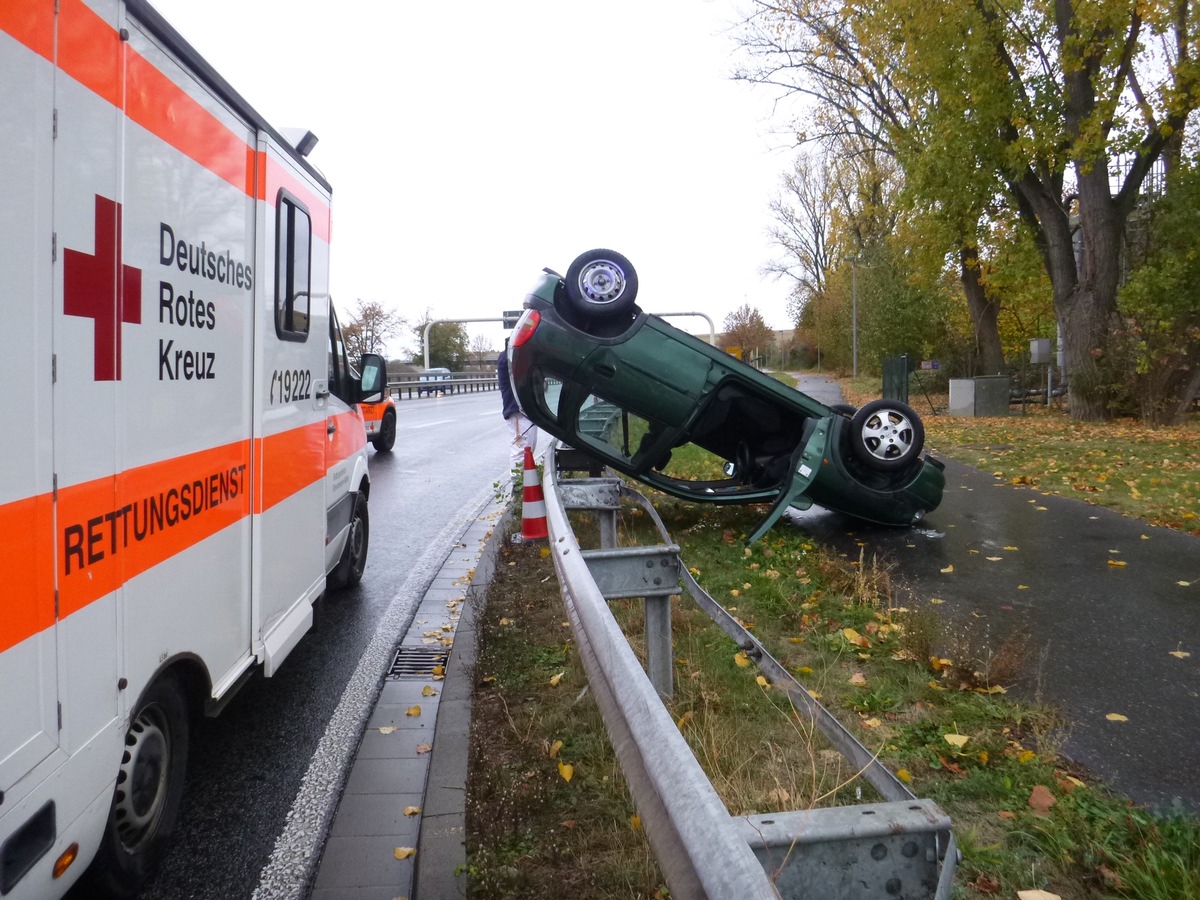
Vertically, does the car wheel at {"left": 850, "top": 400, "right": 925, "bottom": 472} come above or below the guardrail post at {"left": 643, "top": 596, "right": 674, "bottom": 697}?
above

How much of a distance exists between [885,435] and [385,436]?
11542mm

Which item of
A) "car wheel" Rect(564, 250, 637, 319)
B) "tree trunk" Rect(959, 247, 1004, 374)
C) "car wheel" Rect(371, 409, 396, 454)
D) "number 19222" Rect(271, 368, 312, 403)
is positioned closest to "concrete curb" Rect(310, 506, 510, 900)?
"number 19222" Rect(271, 368, 312, 403)

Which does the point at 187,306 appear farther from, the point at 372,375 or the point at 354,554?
the point at 354,554

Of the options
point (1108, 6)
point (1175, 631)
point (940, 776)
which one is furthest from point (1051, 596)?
point (1108, 6)

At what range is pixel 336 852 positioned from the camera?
11.0 ft

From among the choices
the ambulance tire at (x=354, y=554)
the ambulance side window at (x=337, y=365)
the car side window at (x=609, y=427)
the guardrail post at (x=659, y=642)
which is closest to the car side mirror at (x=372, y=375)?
the ambulance side window at (x=337, y=365)

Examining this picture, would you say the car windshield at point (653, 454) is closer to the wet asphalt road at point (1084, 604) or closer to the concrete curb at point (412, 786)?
the wet asphalt road at point (1084, 604)

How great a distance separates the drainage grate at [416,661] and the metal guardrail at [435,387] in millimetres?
32484

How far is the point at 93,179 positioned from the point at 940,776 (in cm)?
342

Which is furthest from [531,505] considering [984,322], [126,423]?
[984,322]

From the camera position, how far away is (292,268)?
4.43 meters

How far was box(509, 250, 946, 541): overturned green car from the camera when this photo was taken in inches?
298

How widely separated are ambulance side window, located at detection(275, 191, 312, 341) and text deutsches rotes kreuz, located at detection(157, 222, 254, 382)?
2.09 ft

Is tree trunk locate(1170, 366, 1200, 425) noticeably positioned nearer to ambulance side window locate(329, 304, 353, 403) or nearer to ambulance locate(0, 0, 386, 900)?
ambulance side window locate(329, 304, 353, 403)
